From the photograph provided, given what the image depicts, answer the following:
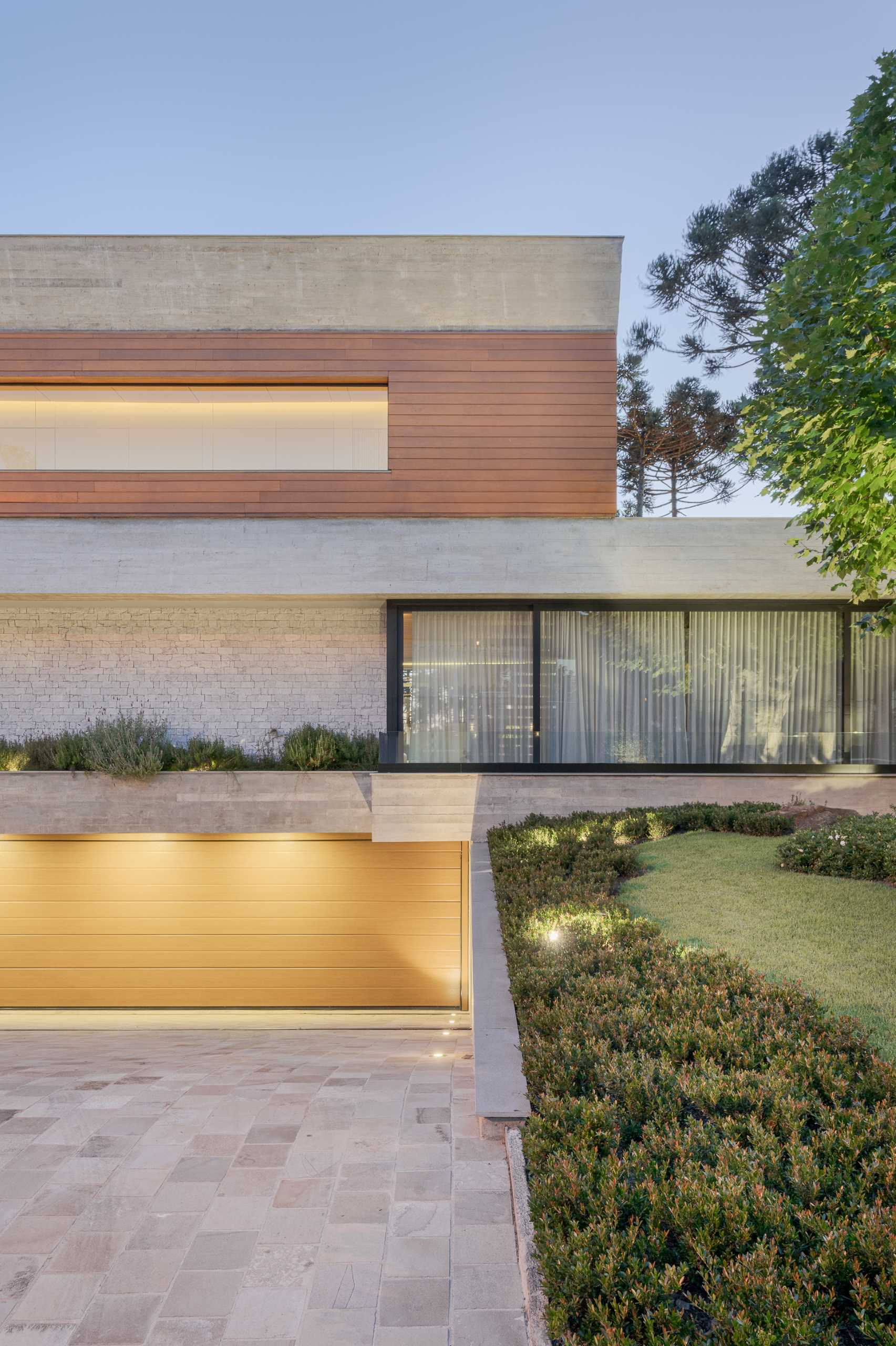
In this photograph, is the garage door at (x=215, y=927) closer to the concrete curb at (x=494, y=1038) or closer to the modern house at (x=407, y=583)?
the modern house at (x=407, y=583)

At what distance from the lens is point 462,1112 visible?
Answer: 153 inches

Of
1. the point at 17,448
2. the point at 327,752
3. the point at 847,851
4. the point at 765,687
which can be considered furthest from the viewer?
the point at 17,448

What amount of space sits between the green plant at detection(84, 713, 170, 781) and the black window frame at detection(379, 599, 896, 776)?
2.95m

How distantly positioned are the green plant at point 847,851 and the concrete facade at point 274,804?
2.85m

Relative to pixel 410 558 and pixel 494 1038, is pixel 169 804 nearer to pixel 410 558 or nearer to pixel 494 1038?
pixel 410 558

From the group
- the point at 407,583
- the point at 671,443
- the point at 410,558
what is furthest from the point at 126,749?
the point at 671,443

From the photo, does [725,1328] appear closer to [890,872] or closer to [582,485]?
[890,872]

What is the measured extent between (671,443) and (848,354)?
1529 cm

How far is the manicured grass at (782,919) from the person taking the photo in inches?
158

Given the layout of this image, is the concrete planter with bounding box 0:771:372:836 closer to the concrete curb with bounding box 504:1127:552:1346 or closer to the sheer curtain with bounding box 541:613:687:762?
the sheer curtain with bounding box 541:613:687:762

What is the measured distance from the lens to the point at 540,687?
9805 mm

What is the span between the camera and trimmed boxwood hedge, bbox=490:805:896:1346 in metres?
1.88

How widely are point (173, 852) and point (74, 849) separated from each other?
1353mm

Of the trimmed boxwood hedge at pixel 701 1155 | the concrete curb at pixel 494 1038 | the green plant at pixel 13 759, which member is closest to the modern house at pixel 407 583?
the green plant at pixel 13 759
